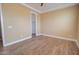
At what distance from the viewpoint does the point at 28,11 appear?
17.3 ft

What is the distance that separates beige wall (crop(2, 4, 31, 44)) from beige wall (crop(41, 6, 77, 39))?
1.45 meters

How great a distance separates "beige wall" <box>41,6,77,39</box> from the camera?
490 cm

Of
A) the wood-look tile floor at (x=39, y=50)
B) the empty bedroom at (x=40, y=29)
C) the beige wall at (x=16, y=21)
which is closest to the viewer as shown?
the wood-look tile floor at (x=39, y=50)

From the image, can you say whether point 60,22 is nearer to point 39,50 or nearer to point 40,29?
point 40,29

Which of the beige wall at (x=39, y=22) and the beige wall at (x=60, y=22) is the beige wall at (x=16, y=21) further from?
the beige wall at (x=60, y=22)

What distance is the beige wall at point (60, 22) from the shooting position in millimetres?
4898

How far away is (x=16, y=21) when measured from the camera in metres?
4.27

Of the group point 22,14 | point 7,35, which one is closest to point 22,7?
point 22,14

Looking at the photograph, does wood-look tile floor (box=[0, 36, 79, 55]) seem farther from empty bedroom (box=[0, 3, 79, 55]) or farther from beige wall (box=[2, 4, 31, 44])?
beige wall (box=[2, 4, 31, 44])

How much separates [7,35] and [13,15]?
37.0 inches

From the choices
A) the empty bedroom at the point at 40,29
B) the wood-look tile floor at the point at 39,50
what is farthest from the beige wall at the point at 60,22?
the wood-look tile floor at the point at 39,50

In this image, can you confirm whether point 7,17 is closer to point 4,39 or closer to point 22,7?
point 4,39

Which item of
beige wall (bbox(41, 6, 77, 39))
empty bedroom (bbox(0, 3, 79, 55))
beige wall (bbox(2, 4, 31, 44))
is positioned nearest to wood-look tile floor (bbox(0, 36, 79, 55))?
empty bedroom (bbox(0, 3, 79, 55))

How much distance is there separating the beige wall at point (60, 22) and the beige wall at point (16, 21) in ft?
4.75
